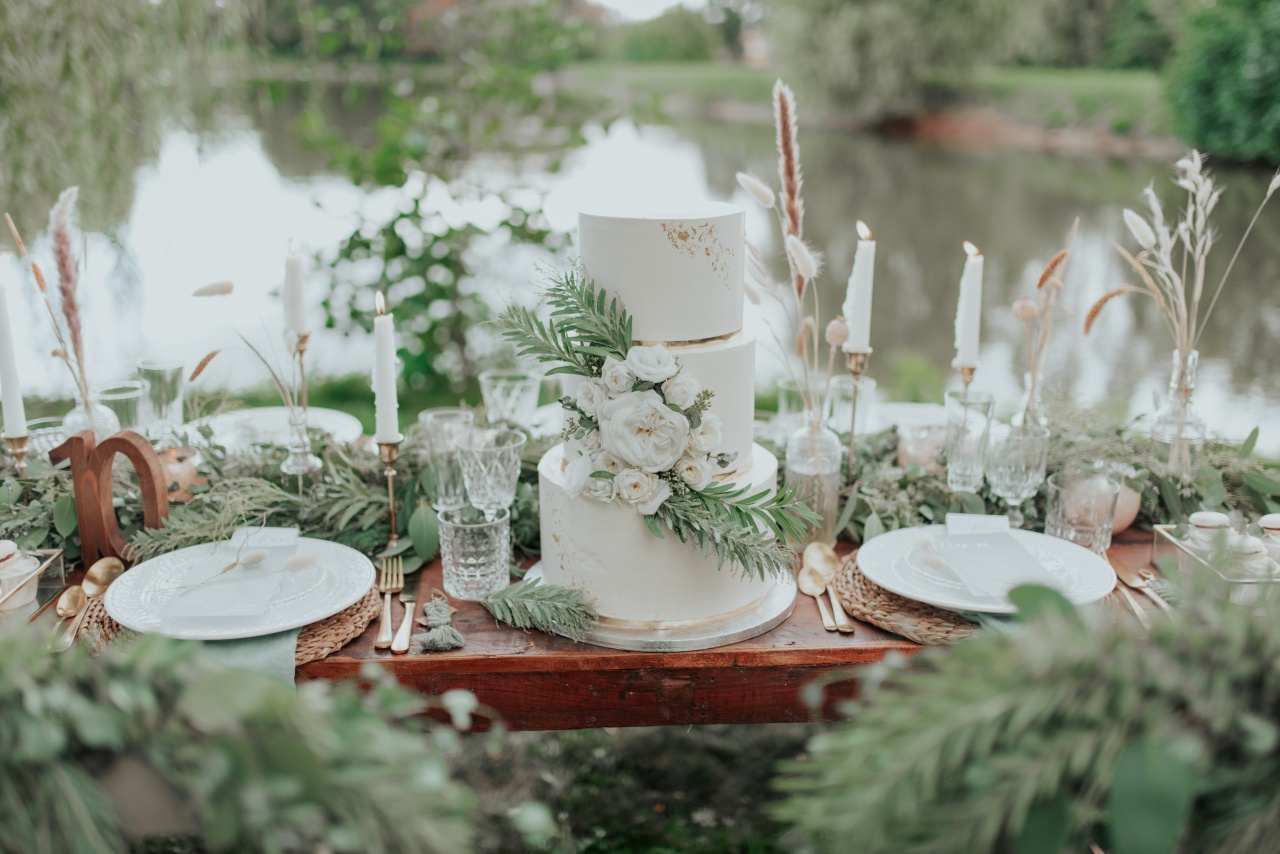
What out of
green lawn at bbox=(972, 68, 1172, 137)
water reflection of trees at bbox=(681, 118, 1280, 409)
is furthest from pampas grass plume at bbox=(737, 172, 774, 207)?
green lawn at bbox=(972, 68, 1172, 137)

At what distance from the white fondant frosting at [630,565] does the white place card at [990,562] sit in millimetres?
341

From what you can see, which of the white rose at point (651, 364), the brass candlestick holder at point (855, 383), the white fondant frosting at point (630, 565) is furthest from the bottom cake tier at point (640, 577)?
the brass candlestick holder at point (855, 383)

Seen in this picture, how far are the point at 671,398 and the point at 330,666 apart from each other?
66cm

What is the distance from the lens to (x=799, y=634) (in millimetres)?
1630

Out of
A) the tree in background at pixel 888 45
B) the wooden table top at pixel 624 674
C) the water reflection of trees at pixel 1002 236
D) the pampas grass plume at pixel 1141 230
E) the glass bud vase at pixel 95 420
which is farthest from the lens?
the tree in background at pixel 888 45

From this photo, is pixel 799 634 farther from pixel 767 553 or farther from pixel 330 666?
pixel 330 666

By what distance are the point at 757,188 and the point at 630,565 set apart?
70cm

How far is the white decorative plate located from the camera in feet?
7.34

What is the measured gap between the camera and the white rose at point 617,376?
1.47 m

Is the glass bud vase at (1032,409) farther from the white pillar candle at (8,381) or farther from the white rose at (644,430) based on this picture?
the white pillar candle at (8,381)

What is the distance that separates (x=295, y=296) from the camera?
1901mm

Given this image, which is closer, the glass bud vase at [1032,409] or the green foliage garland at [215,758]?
the green foliage garland at [215,758]

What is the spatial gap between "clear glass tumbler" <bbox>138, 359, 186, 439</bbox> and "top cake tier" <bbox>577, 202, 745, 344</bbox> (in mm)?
1043

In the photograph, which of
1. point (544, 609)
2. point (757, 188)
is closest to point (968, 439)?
point (757, 188)
